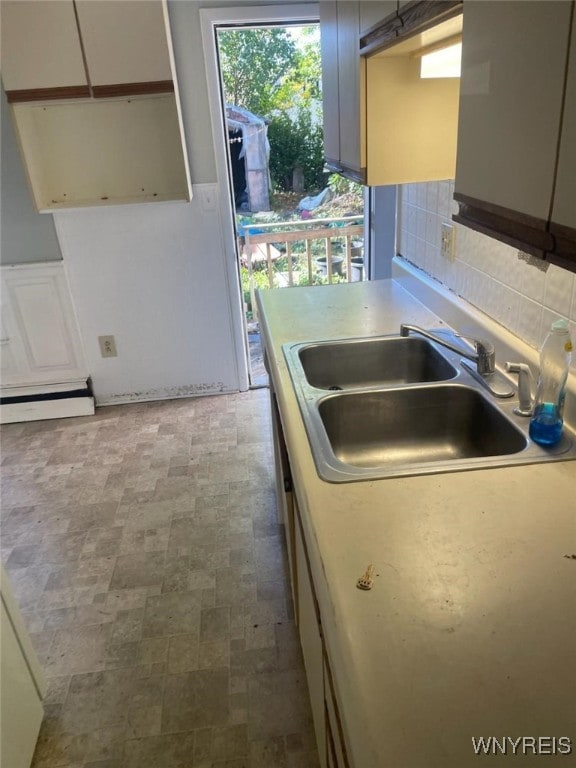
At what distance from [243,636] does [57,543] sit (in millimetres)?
973

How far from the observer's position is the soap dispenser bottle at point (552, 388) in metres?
1.06

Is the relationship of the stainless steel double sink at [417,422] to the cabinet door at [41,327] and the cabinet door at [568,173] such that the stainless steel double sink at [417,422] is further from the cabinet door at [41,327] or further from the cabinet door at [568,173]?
the cabinet door at [41,327]

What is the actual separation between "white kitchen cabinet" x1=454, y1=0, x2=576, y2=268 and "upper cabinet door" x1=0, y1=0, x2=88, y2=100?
7.02 ft

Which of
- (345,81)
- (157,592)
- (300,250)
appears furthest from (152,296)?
(345,81)

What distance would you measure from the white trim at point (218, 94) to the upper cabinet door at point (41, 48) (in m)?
0.69

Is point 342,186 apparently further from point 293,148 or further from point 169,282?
point 169,282

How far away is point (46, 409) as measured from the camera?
3289mm

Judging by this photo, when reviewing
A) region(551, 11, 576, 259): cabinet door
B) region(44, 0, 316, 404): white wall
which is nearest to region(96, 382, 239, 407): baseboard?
region(44, 0, 316, 404): white wall

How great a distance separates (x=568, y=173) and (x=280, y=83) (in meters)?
3.09

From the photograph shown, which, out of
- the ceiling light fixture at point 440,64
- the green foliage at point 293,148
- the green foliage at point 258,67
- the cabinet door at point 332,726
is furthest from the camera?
the green foliage at point 293,148

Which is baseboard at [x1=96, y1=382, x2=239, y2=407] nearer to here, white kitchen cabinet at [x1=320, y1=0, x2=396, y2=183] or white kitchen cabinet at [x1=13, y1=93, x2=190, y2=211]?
white kitchen cabinet at [x1=13, y1=93, x2=190, y2=211]

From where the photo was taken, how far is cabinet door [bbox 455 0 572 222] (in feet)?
2.08

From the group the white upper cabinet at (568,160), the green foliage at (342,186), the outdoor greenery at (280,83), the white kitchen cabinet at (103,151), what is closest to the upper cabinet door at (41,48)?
the white kitchen cabinet at (103,151)

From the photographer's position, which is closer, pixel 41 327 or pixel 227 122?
pixel 227 122
